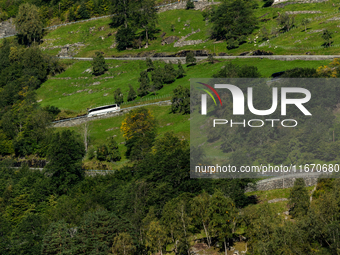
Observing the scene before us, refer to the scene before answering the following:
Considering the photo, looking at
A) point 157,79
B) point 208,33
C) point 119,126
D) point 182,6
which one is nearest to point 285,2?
point 208,33

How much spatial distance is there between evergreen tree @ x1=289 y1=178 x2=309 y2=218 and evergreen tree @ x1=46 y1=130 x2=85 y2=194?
2086 inches

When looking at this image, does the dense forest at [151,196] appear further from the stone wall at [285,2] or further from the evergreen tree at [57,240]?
the stone wall at [285,2]

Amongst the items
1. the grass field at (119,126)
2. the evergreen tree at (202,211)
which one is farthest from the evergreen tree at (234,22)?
the evergreen tree at (202,211)

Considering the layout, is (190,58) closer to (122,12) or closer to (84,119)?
(84,119)

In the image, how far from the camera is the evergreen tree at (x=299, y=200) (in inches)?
2354

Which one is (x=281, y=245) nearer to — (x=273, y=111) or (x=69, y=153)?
(x=273, y=111)

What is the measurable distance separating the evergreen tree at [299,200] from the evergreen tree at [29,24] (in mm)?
153777

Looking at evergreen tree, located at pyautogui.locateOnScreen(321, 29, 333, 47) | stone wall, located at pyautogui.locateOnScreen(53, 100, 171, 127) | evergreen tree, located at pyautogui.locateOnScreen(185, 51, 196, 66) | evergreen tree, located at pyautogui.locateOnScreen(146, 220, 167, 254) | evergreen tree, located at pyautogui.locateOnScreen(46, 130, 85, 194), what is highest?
evergreen tree, located at pyautogui.locateOnScreen(321, 29, 333, 47)

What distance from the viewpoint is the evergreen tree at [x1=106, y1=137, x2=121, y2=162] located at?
99794 millimetres

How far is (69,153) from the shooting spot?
103188mm

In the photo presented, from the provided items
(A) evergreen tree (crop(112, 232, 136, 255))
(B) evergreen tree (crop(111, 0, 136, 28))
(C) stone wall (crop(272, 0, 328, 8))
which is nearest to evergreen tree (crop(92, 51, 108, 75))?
(B) evergreen tree (crop(111, 0, 136, 28))

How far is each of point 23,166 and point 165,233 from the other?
65754mm

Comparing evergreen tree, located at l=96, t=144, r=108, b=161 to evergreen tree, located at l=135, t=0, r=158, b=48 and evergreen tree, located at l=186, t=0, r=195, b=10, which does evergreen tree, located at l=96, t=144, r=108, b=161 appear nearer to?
evergreen tree, located at l=135, t=0, r=158, b=48

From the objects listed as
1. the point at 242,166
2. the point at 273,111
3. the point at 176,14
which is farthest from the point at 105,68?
the point at 242,166
